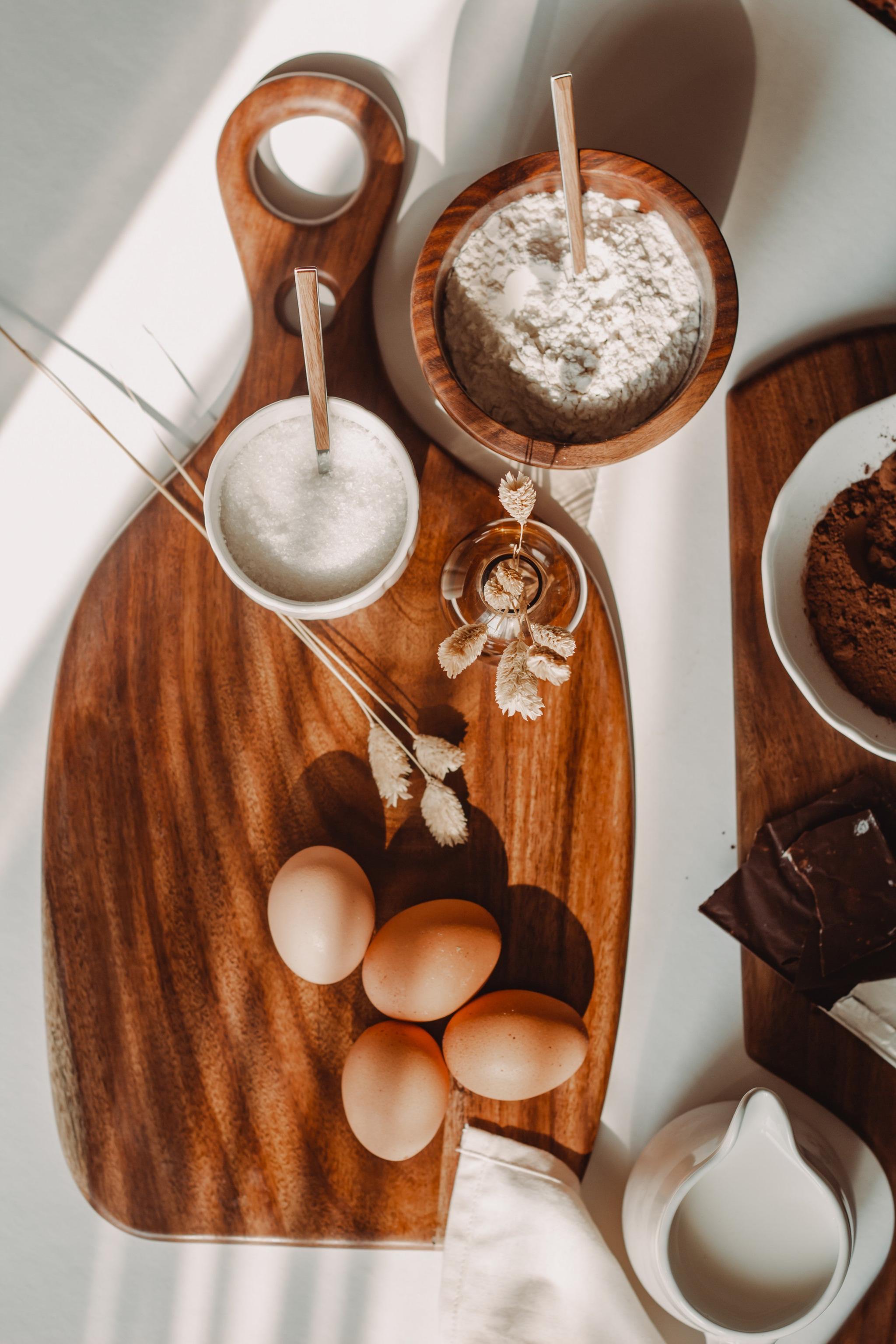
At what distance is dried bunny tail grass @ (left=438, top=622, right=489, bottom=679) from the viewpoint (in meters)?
0.66

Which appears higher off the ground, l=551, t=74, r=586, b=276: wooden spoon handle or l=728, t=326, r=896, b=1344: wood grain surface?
l=551, t=74, r=586, b=276: wooden spoon handle

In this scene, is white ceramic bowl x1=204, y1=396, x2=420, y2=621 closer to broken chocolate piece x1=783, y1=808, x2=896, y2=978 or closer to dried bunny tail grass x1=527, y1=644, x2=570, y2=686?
dried bunny tail grass x1=527, y1=644, x2=570, y2=686

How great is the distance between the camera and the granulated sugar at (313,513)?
753 millimetres

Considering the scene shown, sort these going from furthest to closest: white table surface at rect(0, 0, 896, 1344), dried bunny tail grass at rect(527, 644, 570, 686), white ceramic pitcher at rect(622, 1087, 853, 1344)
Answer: white table surface at rect(0, 0, 896, 1344) → white ceramic pitcher at rect(622, 1087, 853, 1344) → dried bunny tail grass at rect(527, 644, 570, 686)

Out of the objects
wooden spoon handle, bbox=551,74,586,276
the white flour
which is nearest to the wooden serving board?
the white flour

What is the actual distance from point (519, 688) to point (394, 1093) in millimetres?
400

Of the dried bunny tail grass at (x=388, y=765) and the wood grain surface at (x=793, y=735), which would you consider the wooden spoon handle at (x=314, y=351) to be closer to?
the dried bunny tail grass at (x=388, y=765)

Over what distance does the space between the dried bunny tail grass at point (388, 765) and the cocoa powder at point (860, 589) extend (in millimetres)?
410

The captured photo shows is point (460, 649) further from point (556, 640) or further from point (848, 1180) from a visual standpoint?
point (848, 1180)

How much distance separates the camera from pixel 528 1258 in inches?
32.3

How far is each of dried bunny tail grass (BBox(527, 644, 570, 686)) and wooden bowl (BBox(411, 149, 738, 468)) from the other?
0.62ft

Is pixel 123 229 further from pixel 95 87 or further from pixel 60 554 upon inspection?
pixel 60 554

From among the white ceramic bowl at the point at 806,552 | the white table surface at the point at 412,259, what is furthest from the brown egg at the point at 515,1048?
the white ceramic bowl at the point at 806,552

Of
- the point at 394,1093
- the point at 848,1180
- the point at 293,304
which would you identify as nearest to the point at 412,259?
the point at 293,304
